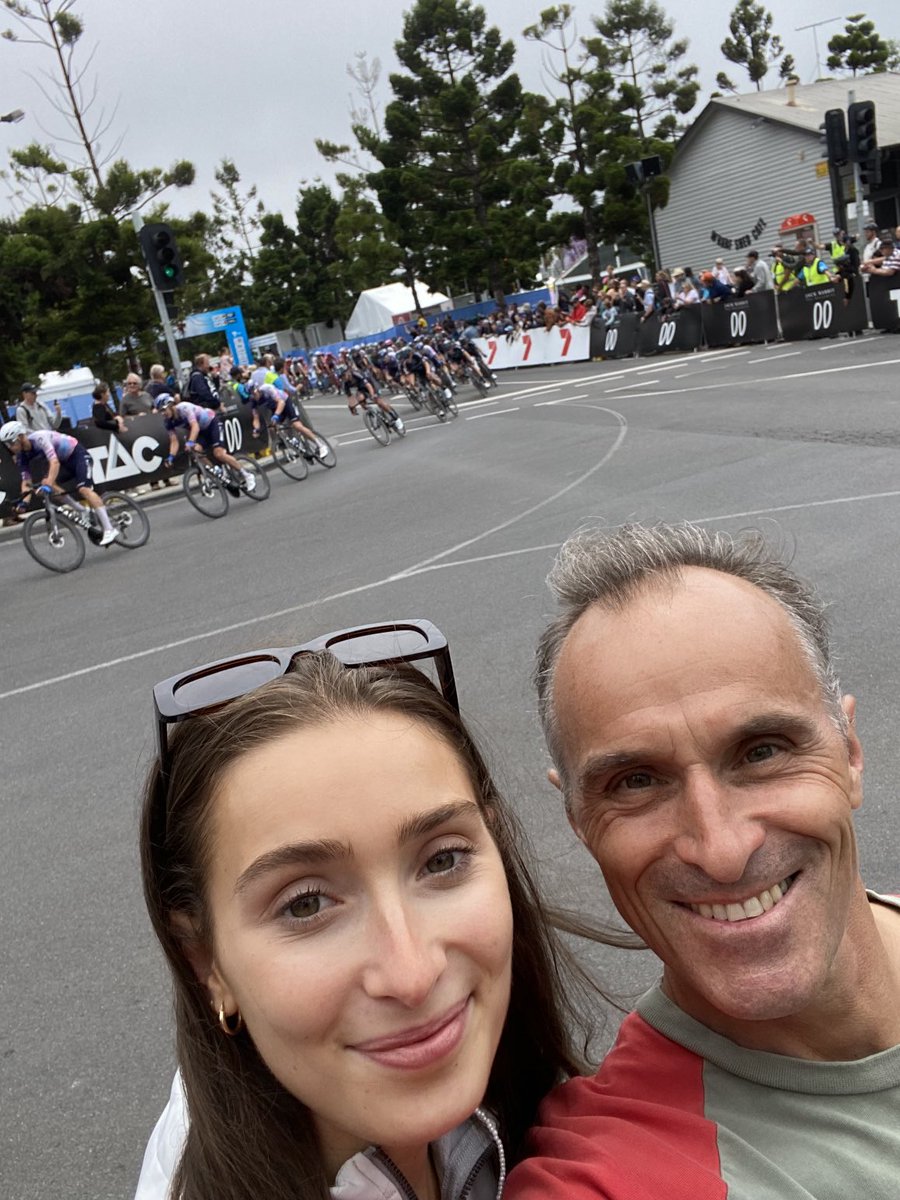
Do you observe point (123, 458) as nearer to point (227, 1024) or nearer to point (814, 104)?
point (227, 1024)

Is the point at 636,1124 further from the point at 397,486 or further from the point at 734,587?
the point at 397,486

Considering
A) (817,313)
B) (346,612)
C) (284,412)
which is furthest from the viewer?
(817,313)

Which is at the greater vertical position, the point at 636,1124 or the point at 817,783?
the point at 817,783

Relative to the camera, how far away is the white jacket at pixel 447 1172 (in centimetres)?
133

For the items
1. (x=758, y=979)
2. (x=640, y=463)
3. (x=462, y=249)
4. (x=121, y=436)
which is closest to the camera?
(x=758, y=979)

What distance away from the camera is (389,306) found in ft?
197

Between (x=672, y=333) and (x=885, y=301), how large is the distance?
7458mm

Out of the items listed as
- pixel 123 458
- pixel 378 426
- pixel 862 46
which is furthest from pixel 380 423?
pixel 862 46

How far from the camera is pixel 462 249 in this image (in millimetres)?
54219

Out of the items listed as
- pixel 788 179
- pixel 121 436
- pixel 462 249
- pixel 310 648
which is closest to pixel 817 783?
pixel 310 648

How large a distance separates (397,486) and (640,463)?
12.6 feet

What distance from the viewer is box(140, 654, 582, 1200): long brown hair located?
1415 mm

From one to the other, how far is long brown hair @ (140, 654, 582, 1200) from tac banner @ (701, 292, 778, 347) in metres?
24.1

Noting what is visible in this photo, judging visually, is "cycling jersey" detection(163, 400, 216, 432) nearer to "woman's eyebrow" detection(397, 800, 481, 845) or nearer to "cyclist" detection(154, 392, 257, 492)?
"cyclist" detection(154, 392, 257, 492)
